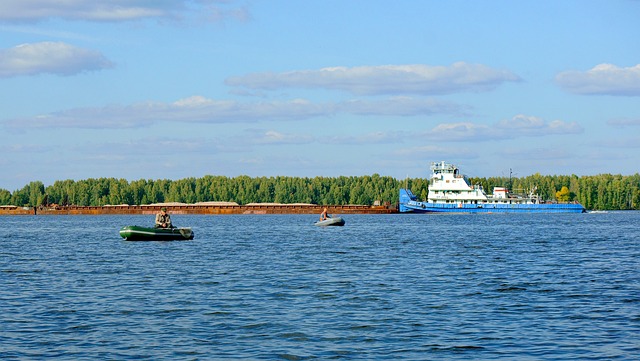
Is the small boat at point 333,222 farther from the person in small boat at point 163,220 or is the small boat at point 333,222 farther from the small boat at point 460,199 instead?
the small boat at point 460,199

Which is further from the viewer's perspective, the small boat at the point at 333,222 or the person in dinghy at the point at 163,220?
the small boat at the point at 333,222

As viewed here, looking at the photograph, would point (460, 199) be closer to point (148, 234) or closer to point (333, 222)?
point (333, 222)

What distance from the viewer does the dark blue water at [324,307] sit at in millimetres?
24875

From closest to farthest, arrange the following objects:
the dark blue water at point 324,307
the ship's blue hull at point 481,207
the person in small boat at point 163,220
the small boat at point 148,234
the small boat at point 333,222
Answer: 1. the dark blue water at point 324,307
2. the small boat at point 148,234
3. the person in small boat at point 163,220
4. the small boat at point 333,222
5. the ship's blue hull at point 481,207

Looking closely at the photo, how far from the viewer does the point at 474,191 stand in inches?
7003

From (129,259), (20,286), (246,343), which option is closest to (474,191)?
(129,259)

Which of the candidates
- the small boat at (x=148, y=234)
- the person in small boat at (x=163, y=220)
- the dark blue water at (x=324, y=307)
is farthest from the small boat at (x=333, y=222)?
the dark blue water at (x=324, y=307)

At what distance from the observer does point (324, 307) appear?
3250cm

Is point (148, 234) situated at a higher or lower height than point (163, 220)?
lower

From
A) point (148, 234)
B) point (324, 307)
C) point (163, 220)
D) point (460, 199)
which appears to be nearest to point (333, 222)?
point (163, 220)

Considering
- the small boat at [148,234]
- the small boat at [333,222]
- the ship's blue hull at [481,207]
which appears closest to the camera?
the small boat at [148,234]

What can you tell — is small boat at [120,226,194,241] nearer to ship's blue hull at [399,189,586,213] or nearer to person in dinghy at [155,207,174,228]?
person in dinghy at [155,207,174,228]

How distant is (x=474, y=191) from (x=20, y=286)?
144 meters

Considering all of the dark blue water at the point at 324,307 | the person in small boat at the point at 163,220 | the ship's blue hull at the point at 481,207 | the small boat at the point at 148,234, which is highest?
the ship's blue hull at the point at 481,207
